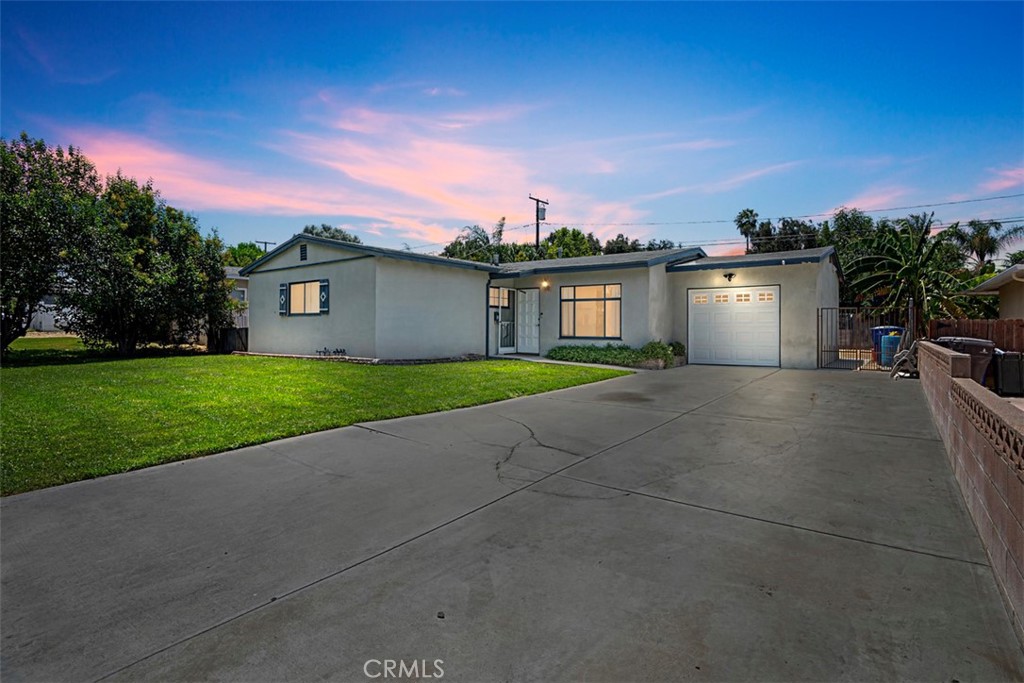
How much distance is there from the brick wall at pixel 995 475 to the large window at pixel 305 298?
560 inches

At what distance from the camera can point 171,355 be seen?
1638 centimetres

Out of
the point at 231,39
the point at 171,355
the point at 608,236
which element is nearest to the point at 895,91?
the point at 231,39

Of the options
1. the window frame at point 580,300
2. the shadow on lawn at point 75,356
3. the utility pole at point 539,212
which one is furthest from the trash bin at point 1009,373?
the utility pole at point 539,212

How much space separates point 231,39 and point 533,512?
11.8 m

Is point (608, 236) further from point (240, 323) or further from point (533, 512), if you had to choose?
point (533, 512)

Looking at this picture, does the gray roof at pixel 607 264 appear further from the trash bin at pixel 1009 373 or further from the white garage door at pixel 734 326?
the trash bin at pixel 1009 373

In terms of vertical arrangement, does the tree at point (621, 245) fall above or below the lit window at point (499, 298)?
above

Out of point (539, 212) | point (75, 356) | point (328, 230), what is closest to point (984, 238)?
point (539, 212)

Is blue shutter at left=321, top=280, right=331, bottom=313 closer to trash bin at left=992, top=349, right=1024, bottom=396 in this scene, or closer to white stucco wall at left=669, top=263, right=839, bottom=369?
white stucco wall at left=669, top=263, right=839, bottom=369

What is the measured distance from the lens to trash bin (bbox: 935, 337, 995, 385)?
924 centimetres

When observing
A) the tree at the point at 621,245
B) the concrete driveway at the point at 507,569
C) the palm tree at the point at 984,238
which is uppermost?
the tree at the point at 621,245

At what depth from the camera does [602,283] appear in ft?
50.0

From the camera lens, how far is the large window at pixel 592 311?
1502 centimetres

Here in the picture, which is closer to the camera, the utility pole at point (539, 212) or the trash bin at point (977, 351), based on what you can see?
the trash bin at point (977, 351)
